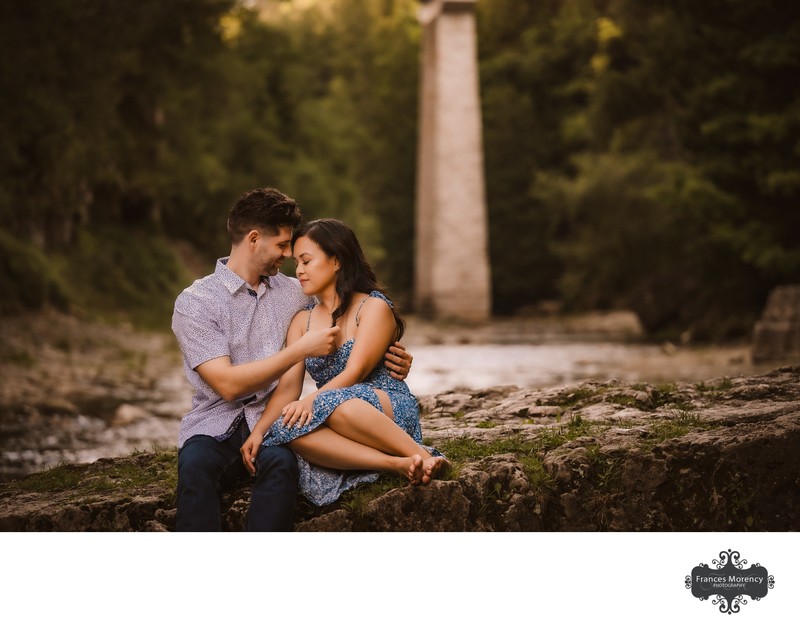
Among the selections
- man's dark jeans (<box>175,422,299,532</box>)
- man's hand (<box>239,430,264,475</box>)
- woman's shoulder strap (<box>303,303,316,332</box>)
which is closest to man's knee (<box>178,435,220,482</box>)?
man's dark jeans (<box>175,422,299,532</box>)

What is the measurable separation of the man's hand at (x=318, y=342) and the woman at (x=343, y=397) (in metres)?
0.15

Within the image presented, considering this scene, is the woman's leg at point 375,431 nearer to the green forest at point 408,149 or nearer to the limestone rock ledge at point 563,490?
the limestone rock ledge at point 563,490

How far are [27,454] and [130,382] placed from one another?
3.97 metres

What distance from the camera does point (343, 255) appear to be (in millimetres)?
4059

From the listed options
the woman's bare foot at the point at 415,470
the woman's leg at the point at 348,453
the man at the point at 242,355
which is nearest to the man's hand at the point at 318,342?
the man at the point at 242,355

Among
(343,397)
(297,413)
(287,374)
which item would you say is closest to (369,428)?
(343,397)

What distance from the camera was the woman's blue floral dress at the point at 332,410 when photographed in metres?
3.83

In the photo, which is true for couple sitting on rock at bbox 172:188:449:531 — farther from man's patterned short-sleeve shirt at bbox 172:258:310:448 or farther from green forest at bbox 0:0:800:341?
green forest at bbox 0:0:800:341

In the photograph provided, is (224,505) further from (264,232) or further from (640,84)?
(640,84)

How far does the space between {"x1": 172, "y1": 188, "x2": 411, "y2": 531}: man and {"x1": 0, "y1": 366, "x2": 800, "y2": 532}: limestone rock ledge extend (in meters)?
0.22

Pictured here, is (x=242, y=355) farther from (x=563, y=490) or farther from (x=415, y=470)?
(x=563, y=490)

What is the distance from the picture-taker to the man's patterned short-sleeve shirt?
3904mm

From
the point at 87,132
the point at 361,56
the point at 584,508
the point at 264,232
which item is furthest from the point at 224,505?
the point at 361,56

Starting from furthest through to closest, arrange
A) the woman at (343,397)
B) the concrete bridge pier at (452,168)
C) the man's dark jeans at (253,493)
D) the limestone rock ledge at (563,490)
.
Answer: the concrete bridge pier at (452,168)
the limestone rock ledge at (563,490)
the woman at (343,397)
the man's dark jeans at (253,493)
